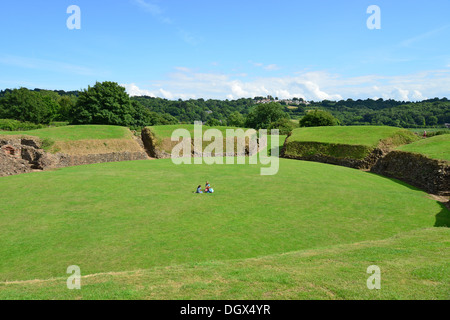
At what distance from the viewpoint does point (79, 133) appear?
41.7 m

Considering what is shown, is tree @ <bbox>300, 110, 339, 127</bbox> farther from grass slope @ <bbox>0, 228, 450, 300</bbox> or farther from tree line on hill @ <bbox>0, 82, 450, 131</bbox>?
grass slope @ <bbox>0, 228, 450, 300</bbox>

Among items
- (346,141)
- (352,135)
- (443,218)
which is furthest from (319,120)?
(443,218)

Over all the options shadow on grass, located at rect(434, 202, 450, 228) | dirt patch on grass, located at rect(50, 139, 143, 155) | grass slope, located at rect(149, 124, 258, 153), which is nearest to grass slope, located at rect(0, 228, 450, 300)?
shadow on grass, located at rect(434, 202, 450, 228)

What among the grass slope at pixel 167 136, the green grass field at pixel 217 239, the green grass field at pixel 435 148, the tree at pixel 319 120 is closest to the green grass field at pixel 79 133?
the grass slope at pixel 167 136

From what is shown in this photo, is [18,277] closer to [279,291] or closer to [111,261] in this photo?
[111,261]

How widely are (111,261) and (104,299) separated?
14.3ft

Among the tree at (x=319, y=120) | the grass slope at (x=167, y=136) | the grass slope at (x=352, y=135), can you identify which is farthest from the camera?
the tree at (x=319, y=120)

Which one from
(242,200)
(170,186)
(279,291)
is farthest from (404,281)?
(170,186)

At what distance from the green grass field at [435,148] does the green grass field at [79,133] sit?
144 feet

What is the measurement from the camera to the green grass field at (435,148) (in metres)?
27.2

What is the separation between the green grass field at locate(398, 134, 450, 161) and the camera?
89.2ft

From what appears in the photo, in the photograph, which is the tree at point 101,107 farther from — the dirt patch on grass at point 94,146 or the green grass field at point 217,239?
the green grass field at point 217,239
